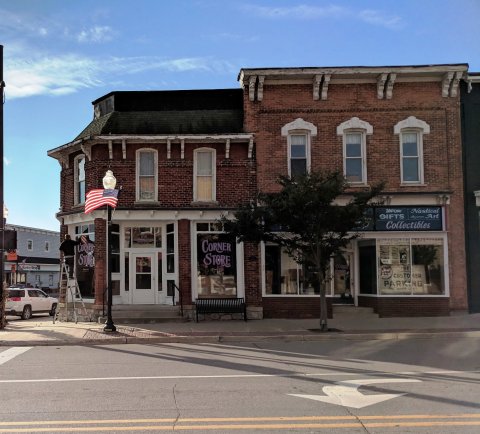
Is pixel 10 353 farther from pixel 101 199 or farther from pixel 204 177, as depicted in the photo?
pixel 204 177

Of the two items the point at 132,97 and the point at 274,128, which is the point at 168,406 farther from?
the point at 132,97

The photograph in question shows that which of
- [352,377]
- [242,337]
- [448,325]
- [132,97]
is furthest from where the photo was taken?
[132,97]

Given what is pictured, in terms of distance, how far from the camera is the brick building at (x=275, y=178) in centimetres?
1836

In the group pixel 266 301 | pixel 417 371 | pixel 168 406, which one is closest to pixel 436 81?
pixel 266 301

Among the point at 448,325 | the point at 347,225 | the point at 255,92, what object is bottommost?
the point at 448,325

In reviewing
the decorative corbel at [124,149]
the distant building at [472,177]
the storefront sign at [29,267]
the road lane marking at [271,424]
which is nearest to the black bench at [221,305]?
the decorative corbel at [124,149]

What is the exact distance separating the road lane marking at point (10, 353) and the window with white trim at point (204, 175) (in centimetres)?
780

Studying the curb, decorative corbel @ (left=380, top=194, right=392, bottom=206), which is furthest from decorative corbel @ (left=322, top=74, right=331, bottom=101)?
the curb

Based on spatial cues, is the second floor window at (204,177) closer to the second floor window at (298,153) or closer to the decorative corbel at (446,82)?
the second floor window at (298,153)

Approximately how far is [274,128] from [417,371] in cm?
1132

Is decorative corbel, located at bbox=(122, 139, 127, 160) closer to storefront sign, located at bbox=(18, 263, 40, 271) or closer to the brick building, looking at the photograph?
the brick building

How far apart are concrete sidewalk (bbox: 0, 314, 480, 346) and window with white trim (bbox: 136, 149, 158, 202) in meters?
4.62

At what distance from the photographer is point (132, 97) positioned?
784 inches

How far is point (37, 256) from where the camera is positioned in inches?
2178
